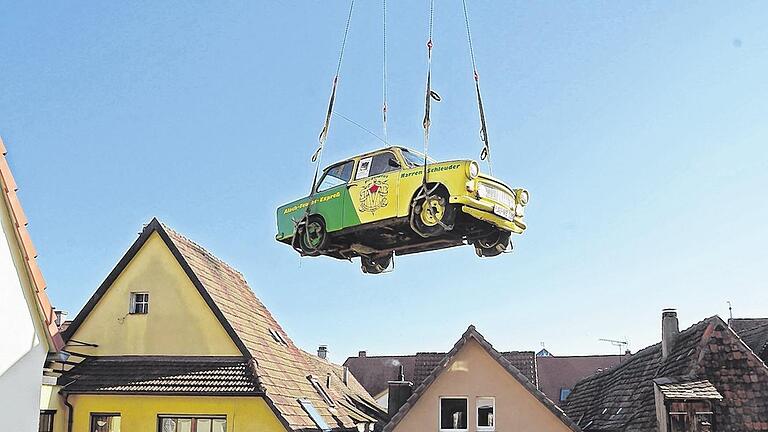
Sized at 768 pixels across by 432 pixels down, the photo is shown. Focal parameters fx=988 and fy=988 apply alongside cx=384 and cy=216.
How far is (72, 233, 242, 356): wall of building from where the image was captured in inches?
931

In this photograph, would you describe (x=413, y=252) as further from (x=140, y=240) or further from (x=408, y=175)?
(x=140, y=240)

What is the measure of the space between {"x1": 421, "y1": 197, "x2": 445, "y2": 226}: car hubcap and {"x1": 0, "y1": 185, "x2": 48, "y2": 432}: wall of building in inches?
204

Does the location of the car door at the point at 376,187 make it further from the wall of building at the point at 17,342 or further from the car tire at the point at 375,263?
the wall of building at the point at 17,342

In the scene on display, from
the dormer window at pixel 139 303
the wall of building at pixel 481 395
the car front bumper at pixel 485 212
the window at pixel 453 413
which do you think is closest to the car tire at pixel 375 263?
the car front bumper at pixel 485 212

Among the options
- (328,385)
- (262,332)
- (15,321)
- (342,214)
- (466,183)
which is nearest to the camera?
(15,321)

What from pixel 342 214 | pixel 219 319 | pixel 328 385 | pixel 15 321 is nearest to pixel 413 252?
pixel 342 214

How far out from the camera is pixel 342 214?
1452 cm

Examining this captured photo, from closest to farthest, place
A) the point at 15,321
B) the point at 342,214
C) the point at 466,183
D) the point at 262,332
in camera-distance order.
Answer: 1. the point at 15,321
2. the point at 466,183
3. the point at 342,214
4. the point at 262,332

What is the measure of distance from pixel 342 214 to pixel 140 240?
11211 mm

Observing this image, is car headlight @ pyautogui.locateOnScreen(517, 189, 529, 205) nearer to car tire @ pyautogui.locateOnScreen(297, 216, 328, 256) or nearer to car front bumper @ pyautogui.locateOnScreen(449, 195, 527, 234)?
car front bumper @ pyautogui.locateOnScreen(449, 195, 527, 234)

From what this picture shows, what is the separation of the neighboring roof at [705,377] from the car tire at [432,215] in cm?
1111

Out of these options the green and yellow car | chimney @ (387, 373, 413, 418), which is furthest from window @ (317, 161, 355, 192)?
chimney @ (387, 373, 413, 418)

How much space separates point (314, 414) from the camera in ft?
79.5

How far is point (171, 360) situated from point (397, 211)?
11680 mm
